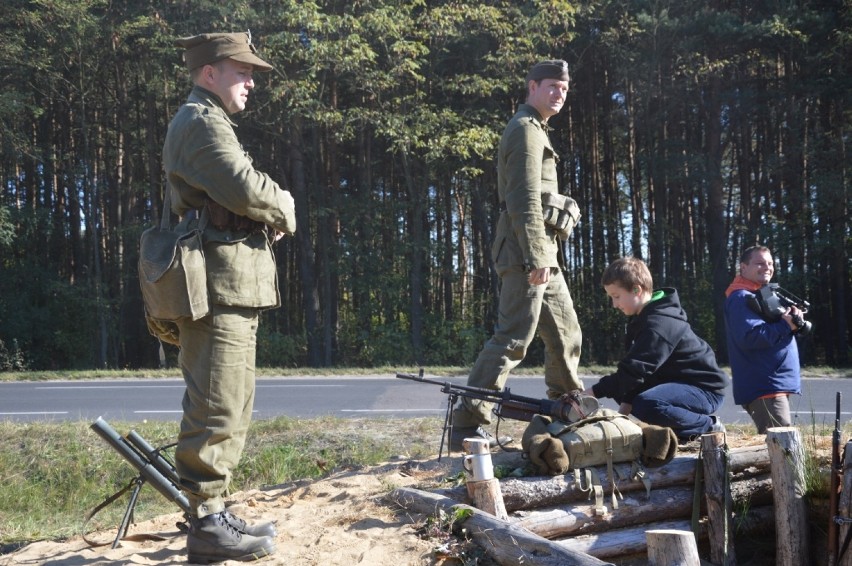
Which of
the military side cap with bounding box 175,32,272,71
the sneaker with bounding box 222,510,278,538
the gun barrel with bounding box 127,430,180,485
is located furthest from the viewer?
the gun barrel with bounding box 127,430,180,485

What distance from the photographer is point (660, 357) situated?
220 inches

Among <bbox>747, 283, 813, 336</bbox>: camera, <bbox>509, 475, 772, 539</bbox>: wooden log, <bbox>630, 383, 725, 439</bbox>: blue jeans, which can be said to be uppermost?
<bbox>747, 283, 813, 336</bbox>: camera

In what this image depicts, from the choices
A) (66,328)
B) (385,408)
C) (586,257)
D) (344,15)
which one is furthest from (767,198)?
(66,328)

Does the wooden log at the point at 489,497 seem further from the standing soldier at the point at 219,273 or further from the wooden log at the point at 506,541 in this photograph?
the standing soldier at the point at 219,273

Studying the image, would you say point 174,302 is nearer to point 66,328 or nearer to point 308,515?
point 308,515

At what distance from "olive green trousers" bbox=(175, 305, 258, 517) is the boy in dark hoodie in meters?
2.32

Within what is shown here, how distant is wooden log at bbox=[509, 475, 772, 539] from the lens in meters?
4.93

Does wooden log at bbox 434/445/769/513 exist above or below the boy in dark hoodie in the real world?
below

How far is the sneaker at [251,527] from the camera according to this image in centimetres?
427

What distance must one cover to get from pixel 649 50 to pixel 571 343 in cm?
1664

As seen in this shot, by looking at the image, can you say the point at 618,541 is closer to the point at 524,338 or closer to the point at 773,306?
the point at 524,338

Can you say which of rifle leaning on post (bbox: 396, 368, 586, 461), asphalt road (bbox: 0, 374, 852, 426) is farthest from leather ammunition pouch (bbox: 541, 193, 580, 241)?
asphalt road (bbox: 0, 374, 852, 426)

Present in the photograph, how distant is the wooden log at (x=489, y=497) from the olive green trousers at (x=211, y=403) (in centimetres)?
136

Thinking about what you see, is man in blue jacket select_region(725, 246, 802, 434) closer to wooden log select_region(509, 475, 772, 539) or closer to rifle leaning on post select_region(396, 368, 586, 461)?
wooden log select_region(509, 475, 772, 539)
